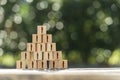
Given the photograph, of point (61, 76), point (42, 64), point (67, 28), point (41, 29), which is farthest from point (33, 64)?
point (61, 76)

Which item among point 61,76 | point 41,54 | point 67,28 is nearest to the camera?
point 61,76

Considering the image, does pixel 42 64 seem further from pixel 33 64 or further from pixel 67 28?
pixel 67 28

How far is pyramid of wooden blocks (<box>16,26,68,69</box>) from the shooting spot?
3385 millimetres

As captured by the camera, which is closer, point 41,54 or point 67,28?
point 41,54

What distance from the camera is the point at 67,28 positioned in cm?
374

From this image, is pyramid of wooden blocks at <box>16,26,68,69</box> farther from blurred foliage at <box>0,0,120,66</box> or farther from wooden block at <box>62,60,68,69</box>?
blurred foliage at <box>0,0,120,66</box>

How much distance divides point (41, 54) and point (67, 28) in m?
0.57

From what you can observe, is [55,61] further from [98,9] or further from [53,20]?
[98,9]

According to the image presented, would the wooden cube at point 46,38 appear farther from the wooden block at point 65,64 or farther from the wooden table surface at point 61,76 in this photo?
the wooden table surface at point 61,76

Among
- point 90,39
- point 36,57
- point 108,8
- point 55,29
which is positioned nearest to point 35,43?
point 36,57

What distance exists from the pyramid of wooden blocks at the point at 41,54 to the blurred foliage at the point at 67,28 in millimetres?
316

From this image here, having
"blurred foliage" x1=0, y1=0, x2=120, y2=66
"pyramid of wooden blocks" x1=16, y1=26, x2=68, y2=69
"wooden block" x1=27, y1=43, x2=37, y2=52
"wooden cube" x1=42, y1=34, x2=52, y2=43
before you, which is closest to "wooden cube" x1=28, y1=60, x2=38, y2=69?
"pyramid of wooden blocks" x1=16, y1=26, x2=68, y2=69

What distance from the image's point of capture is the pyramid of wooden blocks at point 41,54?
338 cm

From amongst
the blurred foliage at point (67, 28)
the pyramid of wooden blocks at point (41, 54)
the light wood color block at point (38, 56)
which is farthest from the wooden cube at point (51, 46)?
the blurred foliage at point (67, 28)
